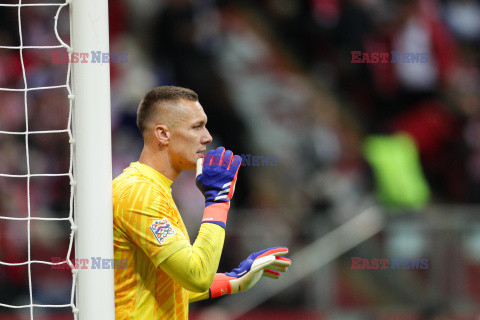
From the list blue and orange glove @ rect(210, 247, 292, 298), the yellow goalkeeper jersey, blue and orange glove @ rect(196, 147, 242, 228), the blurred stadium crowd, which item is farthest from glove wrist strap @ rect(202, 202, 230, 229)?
the blurred stadium crowd

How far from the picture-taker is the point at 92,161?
3309 mm

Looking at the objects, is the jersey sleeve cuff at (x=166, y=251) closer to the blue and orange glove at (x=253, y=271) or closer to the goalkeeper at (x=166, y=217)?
the goalkeeper at (x=166, y=217)

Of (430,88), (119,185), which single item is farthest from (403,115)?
(119,185)

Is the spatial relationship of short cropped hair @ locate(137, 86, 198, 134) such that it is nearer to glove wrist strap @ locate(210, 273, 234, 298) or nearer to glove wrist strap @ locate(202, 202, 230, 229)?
glove wrist strap @ locate(202, 202, 230, 229)

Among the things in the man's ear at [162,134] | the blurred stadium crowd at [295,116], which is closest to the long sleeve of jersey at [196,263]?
the man's ear at [162,134]

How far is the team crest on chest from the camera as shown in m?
3.27

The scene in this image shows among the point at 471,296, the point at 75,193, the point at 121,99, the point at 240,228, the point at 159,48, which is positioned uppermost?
the point at 159,48

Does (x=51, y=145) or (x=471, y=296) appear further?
(x=51, y=145)

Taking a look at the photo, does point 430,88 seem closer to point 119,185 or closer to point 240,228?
point 240,228

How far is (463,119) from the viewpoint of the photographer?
10.3 metres

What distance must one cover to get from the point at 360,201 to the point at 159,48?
10.0 ft

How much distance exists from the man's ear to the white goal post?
1.08ft

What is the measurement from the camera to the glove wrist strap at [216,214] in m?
3.39

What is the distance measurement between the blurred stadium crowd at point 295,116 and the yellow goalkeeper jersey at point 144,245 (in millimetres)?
4356
